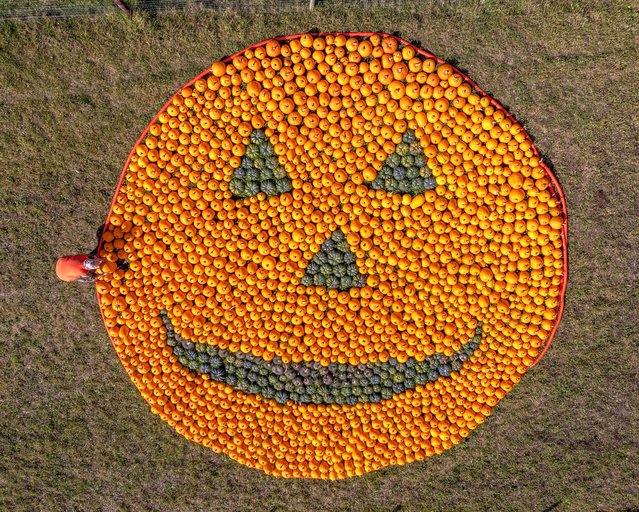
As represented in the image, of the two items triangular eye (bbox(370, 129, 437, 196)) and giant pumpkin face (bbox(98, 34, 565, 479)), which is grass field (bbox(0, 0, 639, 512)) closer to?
giant pumpkin face (bbox(98, 34, 565, 479))

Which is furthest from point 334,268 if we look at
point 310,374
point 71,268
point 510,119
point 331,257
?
point 71,268

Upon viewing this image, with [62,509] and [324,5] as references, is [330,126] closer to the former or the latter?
[324,5]

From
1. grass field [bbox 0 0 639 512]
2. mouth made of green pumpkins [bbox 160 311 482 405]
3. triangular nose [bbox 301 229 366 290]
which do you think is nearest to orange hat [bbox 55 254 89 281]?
grass field [bbox 0 0 639 512]

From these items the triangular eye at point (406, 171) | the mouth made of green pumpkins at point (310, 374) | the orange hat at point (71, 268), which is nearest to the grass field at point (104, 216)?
the orange hat at point (71, 268)

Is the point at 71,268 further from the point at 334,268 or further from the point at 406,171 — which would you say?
the point at 406,171

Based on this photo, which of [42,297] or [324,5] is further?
[42,297]

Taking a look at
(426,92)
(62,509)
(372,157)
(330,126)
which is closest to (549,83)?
(426,92)

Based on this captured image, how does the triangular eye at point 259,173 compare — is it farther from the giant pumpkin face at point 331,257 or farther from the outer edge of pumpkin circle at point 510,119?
the outer edge of pumpkin circle at point 510,119
